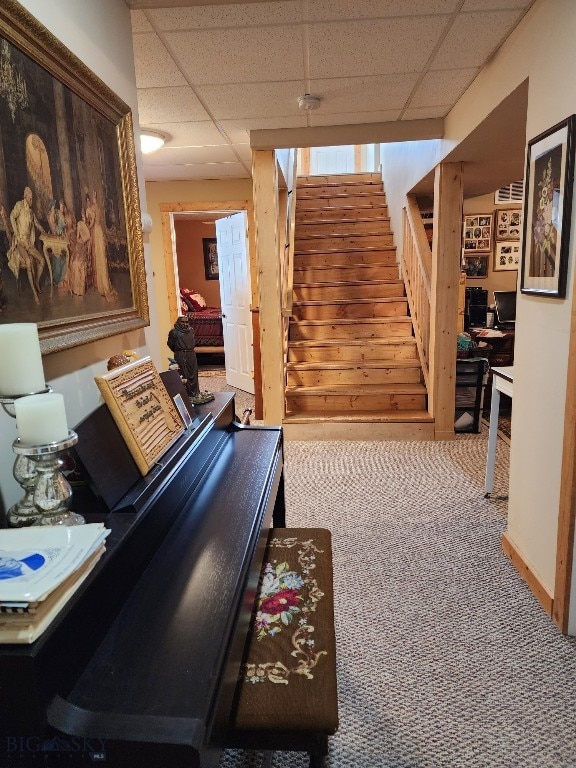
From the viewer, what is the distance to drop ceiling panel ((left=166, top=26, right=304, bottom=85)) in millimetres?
2070

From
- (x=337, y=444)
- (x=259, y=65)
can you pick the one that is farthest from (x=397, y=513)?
(x=259, y=65)

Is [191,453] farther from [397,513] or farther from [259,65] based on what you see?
[259,65]

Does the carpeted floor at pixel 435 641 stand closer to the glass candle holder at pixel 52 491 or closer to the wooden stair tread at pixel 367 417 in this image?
the wooden stair tread at pixel 367 417

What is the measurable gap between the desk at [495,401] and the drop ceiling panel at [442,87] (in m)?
1.60

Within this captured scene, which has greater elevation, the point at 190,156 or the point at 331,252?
the point at 190,156

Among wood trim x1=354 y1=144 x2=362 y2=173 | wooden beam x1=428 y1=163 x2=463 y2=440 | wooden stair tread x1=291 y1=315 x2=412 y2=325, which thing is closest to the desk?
wooden beam x1=428 y1=163 x2=463 y2=440

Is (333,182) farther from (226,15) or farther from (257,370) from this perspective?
(226,15)

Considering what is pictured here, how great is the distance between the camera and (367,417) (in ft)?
13.1

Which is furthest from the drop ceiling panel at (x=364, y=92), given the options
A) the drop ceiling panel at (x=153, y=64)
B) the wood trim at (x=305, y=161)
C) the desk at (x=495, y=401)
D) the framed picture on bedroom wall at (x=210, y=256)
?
the framed picture on bedroom wall at (x=210, y=256)

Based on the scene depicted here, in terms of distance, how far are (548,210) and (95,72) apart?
168 cm

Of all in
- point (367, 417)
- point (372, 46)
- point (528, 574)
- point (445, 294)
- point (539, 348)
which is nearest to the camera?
point (539, 348)

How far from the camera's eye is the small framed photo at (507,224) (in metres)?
6.07

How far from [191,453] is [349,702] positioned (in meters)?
0.98

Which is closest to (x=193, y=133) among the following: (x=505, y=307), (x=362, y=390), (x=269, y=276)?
(x=269, y=276)
